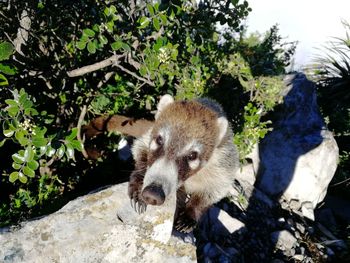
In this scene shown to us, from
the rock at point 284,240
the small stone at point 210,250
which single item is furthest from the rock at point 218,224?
the rock at point 284,240

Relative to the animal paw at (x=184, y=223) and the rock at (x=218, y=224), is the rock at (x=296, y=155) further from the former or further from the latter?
the animal paw at (x=184, y=223)

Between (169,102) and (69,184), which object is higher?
(169,102)

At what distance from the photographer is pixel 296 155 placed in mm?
6402

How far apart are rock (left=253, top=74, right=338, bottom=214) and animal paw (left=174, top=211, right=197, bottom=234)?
3411 millimetres

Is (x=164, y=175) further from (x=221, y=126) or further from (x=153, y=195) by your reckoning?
(x=221, y=126)

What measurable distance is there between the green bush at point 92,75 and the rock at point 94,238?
0.45m

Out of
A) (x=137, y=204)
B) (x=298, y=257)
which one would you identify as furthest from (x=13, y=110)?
(x=298, y=257)

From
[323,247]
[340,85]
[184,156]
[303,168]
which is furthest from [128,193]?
[340,85]

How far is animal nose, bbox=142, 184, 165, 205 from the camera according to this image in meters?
2.37

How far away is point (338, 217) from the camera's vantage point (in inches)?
276

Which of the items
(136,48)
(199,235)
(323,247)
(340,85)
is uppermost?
(136,48)

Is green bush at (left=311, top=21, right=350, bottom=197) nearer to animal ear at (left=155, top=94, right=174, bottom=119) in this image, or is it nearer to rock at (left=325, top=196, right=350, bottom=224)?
rock at (left=325, top=196, right=350, bottom=224)

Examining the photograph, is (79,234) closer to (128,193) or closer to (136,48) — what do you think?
(128,193)

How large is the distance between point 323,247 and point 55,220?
4118mm
